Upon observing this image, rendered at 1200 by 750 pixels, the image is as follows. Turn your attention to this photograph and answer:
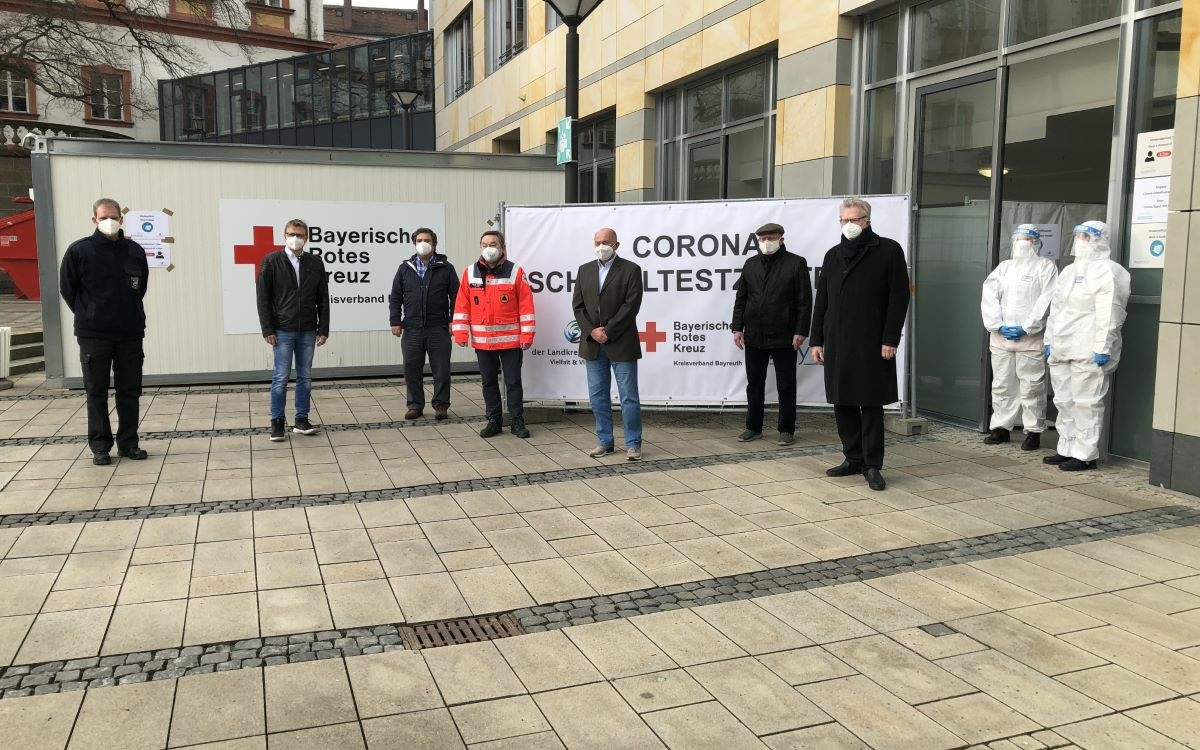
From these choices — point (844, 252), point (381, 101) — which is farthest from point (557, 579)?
point (381, 101)

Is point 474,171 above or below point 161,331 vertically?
above

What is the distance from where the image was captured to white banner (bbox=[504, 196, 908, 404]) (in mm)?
8266

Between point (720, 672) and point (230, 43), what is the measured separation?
41.0 m

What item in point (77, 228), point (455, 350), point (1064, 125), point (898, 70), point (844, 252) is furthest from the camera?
point (455, 350)

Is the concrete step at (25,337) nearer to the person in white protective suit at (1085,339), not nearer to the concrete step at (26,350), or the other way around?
the concrete step at (26,350)

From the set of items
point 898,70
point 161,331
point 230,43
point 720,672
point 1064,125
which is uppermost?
point 230,43

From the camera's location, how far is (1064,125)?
744 centimetres

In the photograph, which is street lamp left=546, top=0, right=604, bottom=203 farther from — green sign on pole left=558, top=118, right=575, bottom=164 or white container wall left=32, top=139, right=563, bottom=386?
white container wall left=32, top=139, right=563, bottom=386

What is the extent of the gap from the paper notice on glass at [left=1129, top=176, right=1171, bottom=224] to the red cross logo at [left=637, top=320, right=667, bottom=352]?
3.82 m

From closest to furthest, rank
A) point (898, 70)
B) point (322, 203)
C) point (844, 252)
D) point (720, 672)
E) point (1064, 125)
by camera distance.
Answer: point (720, 672)
point (844, 252)
point (1064, 125)
point (898, 70)
point (322, 203)

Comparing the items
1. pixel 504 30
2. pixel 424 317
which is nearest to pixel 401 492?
pixel 424 317

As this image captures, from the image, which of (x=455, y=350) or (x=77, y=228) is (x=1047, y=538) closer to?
(x=455, y=350)

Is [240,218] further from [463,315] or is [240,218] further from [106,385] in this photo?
[106,385]

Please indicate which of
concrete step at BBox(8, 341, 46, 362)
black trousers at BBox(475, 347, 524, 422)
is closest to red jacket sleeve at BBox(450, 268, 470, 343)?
black trousers at BBox(475, 347, 524, 422)
